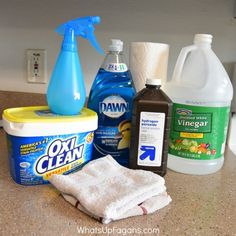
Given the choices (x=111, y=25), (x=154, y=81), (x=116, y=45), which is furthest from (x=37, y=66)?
(x=154, y=81)

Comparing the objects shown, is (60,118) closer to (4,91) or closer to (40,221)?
(40,221)

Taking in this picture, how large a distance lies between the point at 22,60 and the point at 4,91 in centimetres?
14

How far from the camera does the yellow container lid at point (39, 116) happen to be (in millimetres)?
611

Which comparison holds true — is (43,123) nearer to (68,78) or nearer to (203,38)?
(68,78)

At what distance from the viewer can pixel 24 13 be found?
1042mm

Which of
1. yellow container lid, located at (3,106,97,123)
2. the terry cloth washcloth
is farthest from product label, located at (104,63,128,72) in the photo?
the terry cloth washcloth

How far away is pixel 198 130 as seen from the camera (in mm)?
706

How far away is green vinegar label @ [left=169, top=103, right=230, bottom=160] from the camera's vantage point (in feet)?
2.29

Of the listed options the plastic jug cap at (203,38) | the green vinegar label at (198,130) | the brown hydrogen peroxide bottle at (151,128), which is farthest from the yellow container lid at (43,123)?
the plastic jug cap at (203,38)

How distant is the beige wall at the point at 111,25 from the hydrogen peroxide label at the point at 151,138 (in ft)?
1.29

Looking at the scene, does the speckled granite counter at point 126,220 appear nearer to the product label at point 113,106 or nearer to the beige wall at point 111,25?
the product label at point 113,106

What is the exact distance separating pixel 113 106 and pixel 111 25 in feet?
1.32

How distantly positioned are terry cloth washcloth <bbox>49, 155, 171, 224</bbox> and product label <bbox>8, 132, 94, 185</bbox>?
4 centimetres

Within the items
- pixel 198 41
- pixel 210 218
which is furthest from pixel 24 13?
pixel 210 218
